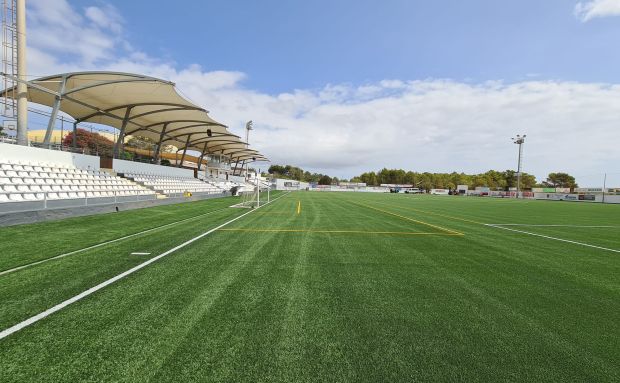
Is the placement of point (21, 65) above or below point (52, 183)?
above

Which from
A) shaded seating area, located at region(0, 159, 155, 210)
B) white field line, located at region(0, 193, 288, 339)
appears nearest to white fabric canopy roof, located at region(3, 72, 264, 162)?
shaded seating area, located at region(0, 159, 155, 210)

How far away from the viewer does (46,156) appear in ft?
52.7

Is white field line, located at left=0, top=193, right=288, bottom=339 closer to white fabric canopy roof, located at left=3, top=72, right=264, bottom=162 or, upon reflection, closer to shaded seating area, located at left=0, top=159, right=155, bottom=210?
shaded seating area, located at left=0, top=159, right=155, bottom=210

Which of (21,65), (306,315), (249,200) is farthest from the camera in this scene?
(249,200)

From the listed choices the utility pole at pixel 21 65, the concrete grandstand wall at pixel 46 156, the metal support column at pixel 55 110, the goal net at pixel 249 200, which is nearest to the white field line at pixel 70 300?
the goal net at pixel 249 200

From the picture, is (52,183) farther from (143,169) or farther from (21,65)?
(143,169)

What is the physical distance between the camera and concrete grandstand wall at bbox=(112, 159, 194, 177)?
2279 cm

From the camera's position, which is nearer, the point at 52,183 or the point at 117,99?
the point at 52,183

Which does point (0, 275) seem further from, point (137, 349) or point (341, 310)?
point (341, 310)

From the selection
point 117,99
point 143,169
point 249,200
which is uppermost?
point 117,99

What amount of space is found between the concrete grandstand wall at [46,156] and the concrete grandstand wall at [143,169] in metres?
2.56

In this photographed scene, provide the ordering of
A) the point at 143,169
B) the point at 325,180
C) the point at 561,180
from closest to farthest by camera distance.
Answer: the point at 143,169 → the point at 561,180 → the point at 325,180

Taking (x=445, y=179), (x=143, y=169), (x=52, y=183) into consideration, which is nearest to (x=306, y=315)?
(x=52, y=183)

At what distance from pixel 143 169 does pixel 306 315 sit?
27940 millimetres
